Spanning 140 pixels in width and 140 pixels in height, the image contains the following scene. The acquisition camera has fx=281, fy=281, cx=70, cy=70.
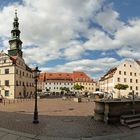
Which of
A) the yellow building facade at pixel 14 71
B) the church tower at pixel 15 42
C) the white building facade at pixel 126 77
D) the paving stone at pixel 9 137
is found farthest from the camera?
the white building facade at pixel 126 77

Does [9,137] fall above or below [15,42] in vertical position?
below

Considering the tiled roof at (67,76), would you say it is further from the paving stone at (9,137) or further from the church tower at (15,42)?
the paving stone at (9,137)

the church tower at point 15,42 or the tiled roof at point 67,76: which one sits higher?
the church tower at point 15,42

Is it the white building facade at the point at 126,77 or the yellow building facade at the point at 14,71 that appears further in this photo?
the white building facade at the point at 126,77

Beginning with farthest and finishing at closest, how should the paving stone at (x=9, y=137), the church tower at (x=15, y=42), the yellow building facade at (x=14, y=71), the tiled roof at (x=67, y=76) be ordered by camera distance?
the tiled roof at (x=67, y=76), the church tower at (x=15, y=42), the yellow building facade at (x=14, y=71), the paving stone at (x=9, y=137)

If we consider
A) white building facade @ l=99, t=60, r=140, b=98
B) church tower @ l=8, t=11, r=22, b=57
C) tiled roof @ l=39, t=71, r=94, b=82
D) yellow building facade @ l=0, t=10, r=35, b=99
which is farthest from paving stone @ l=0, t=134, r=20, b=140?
tiled roof @ l=39, t=71, r=94, b=82

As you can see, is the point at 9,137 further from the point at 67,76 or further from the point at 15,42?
the point at 67,76

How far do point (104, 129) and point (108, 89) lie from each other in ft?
250

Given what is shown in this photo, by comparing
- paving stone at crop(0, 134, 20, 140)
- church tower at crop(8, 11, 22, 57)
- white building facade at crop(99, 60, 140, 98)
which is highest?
church tower at crop(8, 11, 22, 57)

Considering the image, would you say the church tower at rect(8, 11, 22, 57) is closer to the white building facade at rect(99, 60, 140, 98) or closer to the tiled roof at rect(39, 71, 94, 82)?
the white building facade at rect(99, 60, 140, 98)

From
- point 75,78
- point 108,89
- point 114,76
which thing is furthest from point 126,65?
point 75,78

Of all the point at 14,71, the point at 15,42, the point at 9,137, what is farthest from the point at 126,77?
the point at 9,137

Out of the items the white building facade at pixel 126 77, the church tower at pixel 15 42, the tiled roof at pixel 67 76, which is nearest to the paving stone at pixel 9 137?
the church tower at pixel 15 42

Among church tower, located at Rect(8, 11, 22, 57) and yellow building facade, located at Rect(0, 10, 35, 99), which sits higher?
church tower, located at Rect(8, 11, 22, 57)
